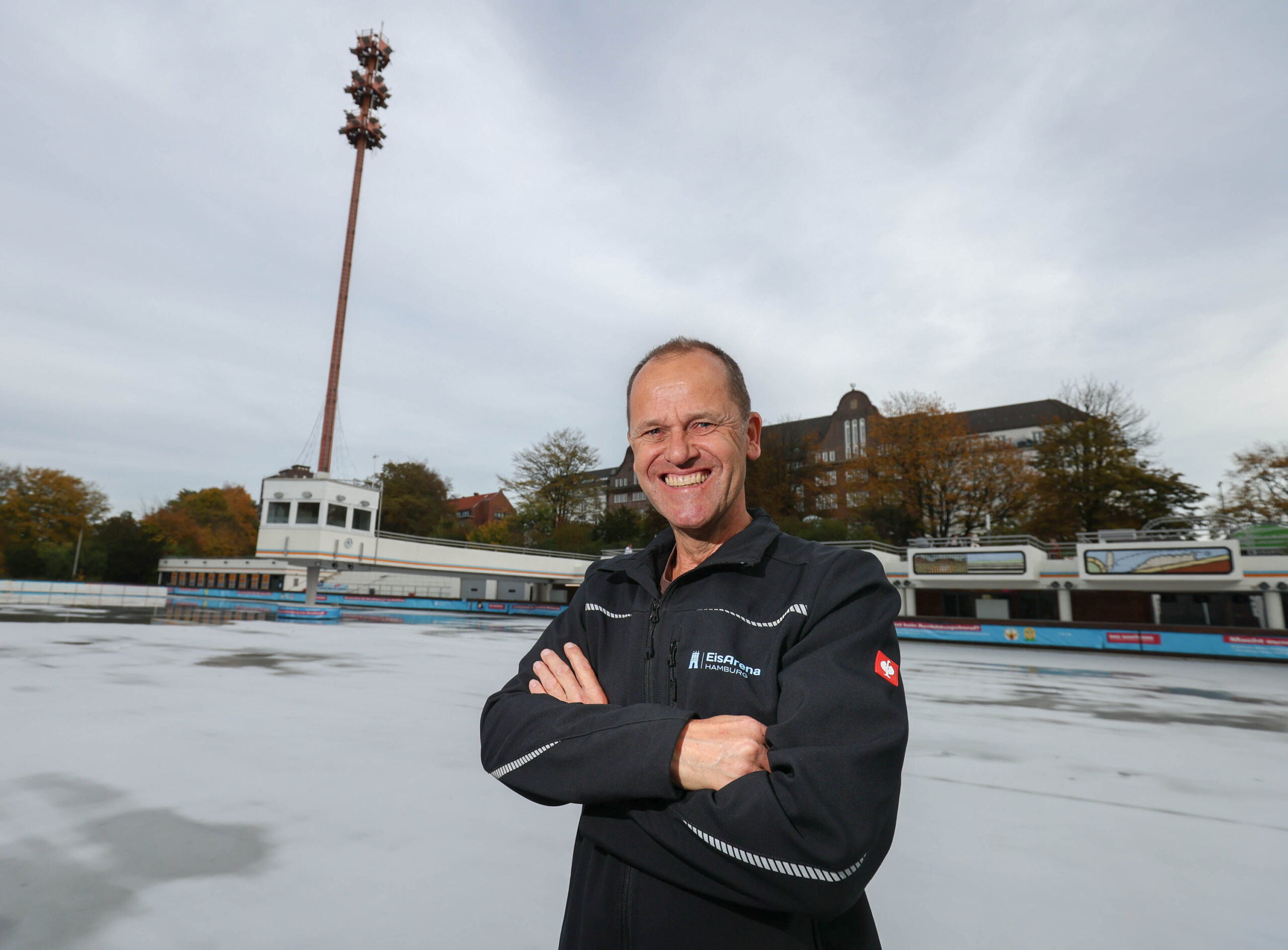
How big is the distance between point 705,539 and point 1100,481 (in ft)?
127

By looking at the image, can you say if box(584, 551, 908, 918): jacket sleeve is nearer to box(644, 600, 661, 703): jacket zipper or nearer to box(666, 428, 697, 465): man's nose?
box(644, 600, 661, 703): jacket zipper

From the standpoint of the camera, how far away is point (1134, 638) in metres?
21.6

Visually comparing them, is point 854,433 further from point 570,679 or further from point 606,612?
point 570,679

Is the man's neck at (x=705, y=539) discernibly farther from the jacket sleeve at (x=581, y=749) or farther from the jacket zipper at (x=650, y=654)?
the jacket sleeve at (x=581, y=749)

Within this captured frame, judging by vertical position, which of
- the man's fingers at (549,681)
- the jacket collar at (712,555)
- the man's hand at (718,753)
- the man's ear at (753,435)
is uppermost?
the man's ear at (753,435)

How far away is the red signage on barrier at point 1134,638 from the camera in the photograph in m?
21.2

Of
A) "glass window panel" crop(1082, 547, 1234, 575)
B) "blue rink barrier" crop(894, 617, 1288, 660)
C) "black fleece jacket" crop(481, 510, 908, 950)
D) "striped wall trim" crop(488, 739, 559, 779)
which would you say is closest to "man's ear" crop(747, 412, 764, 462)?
"black fleece jacket" crop(481, 510, 908, 950)

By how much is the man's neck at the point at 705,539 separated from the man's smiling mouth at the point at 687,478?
0.11m

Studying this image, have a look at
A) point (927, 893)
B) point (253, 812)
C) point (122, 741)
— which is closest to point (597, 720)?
point (927, 893)

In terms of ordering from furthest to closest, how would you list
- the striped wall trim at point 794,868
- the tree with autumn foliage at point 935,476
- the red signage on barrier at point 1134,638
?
the tree with autumn foliage at point 935,476 → the red signage on barrier at point 1134,638 → the striped wall trim at point 794,868

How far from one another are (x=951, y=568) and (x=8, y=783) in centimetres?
3067

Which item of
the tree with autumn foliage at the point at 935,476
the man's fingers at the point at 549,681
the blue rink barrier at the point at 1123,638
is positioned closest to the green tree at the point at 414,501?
the tree with autumn foliage at the point at 935,476

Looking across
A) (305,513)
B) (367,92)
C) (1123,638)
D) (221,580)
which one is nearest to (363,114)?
(367,92)

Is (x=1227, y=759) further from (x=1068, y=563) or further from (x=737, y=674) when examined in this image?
(x=1068, y=563)
